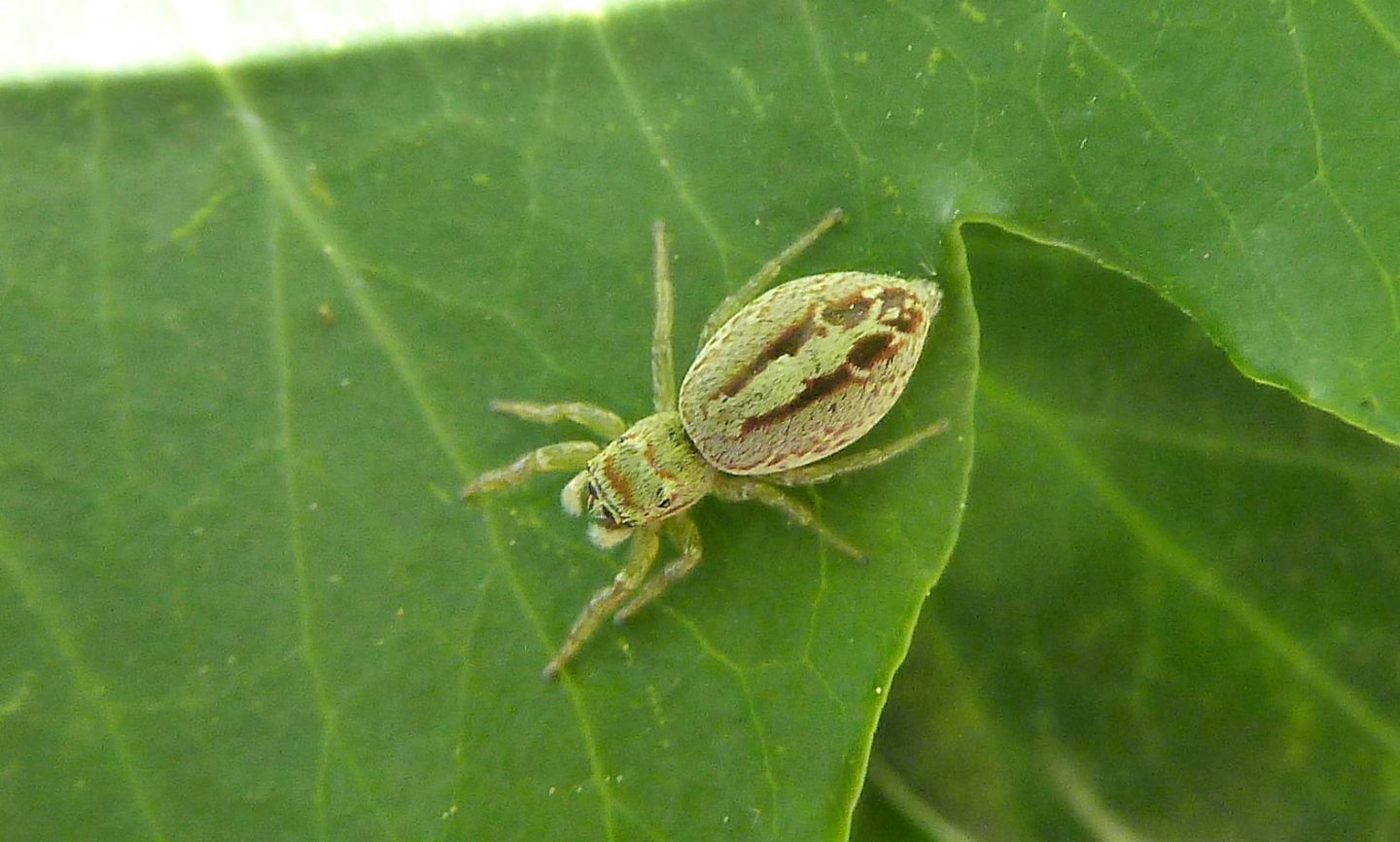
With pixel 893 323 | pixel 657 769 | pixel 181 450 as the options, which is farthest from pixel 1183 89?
pixel 181 450

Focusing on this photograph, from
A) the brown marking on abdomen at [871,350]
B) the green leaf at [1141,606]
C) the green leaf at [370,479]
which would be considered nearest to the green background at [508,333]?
the green leaf at [370,479]

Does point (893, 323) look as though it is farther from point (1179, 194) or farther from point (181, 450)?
point (181, 450)

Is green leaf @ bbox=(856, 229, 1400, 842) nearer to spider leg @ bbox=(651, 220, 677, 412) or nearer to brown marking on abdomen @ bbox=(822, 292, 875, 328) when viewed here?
brown marking on abdomen @ bbox=(822, 292, 875, 328)

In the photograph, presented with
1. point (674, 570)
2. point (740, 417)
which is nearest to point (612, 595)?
point (674, 570)

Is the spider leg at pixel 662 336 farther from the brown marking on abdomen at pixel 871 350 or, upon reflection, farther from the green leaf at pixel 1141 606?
the green leaf at pixel 1141 606

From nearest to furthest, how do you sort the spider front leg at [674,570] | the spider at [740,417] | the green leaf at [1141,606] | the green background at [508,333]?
the green background at [508,333] → the spider at [740,417] → the spider front leg at [674,570] → the green leaf at [1141,606]

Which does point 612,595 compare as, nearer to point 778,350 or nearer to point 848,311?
point 778,350
